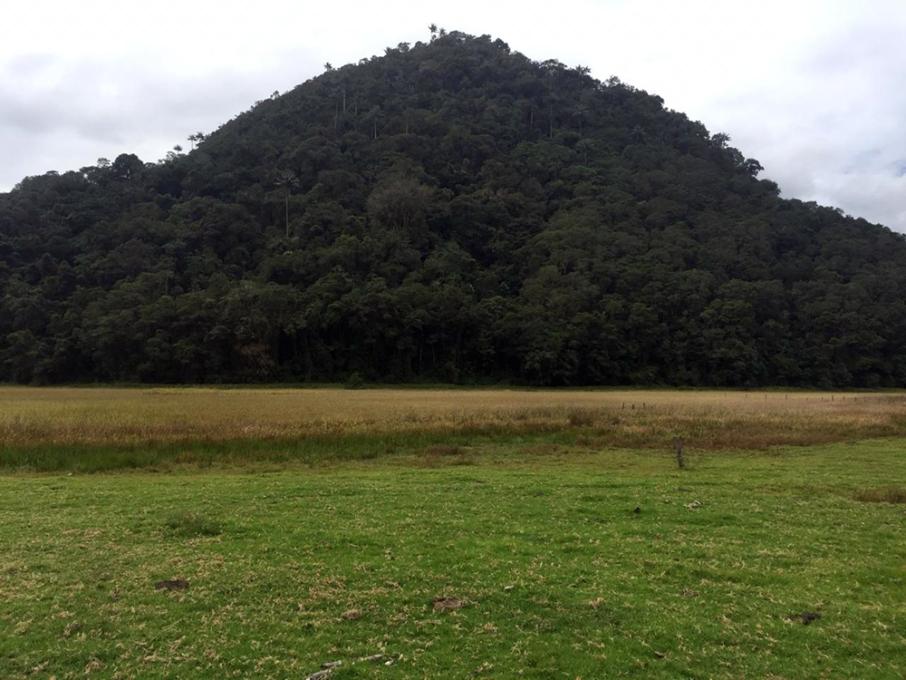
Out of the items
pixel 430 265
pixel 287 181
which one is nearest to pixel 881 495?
pixel 430 265

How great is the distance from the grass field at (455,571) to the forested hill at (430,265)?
6437 centimetres

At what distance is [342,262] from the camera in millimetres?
96188

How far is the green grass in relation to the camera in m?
5.72

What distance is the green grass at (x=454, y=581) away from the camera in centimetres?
572

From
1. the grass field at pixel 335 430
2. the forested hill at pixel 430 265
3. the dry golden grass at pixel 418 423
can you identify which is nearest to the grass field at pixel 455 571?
the grass field at pixel 335 430

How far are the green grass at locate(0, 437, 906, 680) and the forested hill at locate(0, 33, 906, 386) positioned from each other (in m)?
68.4

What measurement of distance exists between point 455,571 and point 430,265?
306 ft

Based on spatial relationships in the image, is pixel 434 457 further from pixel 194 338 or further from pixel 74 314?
pixel 74 314

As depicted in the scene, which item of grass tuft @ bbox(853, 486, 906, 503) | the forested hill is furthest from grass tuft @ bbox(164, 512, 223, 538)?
the forested hill

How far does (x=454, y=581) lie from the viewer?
7.71m

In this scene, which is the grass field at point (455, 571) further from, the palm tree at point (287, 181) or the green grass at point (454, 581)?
the palm tree at point (287, 181)

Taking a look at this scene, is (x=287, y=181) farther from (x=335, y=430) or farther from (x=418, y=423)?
(x=335, y=430)

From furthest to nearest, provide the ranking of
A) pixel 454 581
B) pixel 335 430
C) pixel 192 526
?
pixel 335 430 → pixel 192 526 → pixel 454 581

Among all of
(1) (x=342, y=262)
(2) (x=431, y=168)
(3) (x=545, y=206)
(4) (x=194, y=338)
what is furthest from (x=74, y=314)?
(3) (x=545, y=206)
